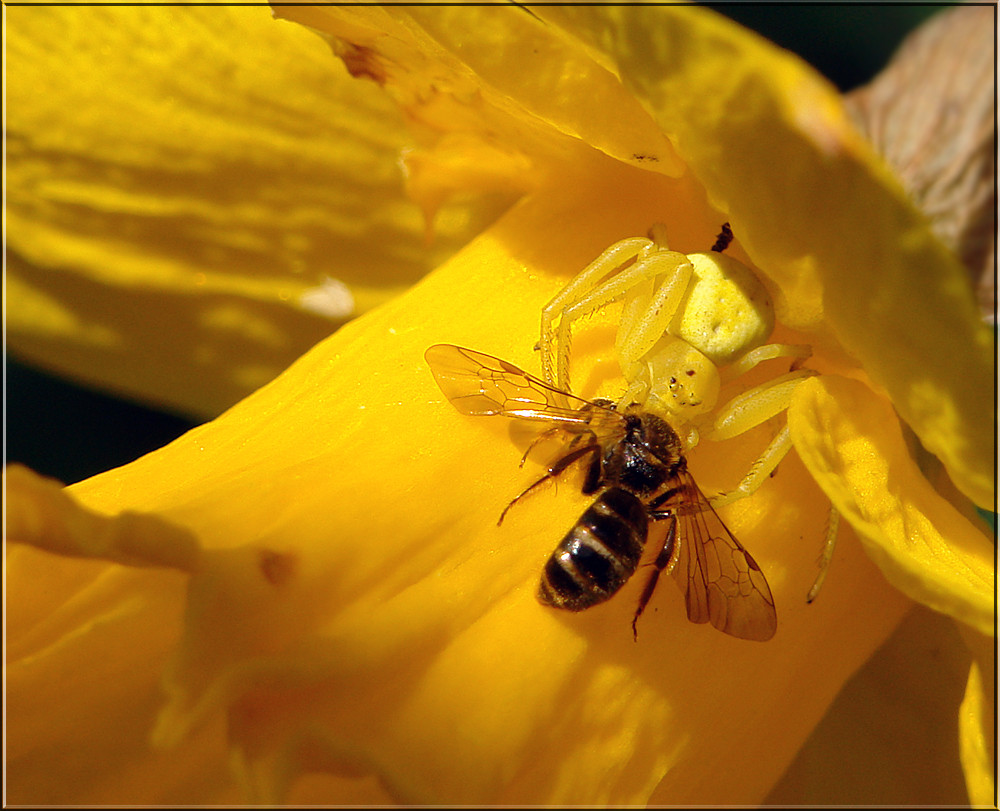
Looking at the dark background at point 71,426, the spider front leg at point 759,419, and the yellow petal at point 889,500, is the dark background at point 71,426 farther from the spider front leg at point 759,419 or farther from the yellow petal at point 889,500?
the yellow petal at point 889,500

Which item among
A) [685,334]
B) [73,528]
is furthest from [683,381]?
[73,528]

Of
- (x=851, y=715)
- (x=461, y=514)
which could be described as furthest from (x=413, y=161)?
(x=851, y=715)

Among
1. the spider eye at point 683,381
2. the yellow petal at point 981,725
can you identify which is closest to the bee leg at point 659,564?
the spider eye at point 683,381

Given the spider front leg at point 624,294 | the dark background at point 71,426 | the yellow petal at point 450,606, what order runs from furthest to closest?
the dark background at point 71,426 < the spider front leg at point 624,294 < the yellow petal at point 450,606

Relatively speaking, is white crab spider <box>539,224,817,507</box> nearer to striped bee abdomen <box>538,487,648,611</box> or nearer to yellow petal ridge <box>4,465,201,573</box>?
striped bee abdomen <box>538,487,648,611</box>

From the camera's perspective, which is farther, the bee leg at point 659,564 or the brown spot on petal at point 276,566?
the bee leg at point 659,564

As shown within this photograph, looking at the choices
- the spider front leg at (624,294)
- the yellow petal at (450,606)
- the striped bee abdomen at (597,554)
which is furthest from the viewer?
the spider front leg at (624,294)

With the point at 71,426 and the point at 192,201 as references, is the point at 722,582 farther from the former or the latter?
the point at 71,426
